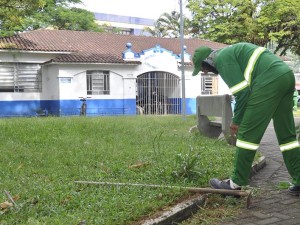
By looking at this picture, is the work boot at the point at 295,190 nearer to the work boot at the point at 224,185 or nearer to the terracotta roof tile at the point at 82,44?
the work boot at the point at 224,185

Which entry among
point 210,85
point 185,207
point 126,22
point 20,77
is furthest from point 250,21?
point 126,22

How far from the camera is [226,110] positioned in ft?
22.5

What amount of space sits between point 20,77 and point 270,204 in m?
18.0

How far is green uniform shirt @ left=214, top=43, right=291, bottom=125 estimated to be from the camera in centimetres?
395

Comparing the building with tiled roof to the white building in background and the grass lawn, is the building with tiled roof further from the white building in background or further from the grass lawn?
the white building in background

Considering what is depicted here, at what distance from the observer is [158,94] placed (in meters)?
23.3

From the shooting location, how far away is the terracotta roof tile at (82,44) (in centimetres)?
2009

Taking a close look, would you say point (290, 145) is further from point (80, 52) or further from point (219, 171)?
point (80, 52)

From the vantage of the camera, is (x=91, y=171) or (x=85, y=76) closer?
(x=91, y=171)

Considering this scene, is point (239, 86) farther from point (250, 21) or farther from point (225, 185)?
point (250, 21)

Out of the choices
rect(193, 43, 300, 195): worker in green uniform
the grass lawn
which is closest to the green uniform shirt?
rect(193, 43, 300, 195): worker in green uniform

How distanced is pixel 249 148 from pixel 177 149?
2.43 meters

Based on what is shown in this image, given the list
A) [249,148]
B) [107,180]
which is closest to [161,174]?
[107,180]

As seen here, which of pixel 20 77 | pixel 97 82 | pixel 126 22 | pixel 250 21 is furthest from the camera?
pixel 126 22
